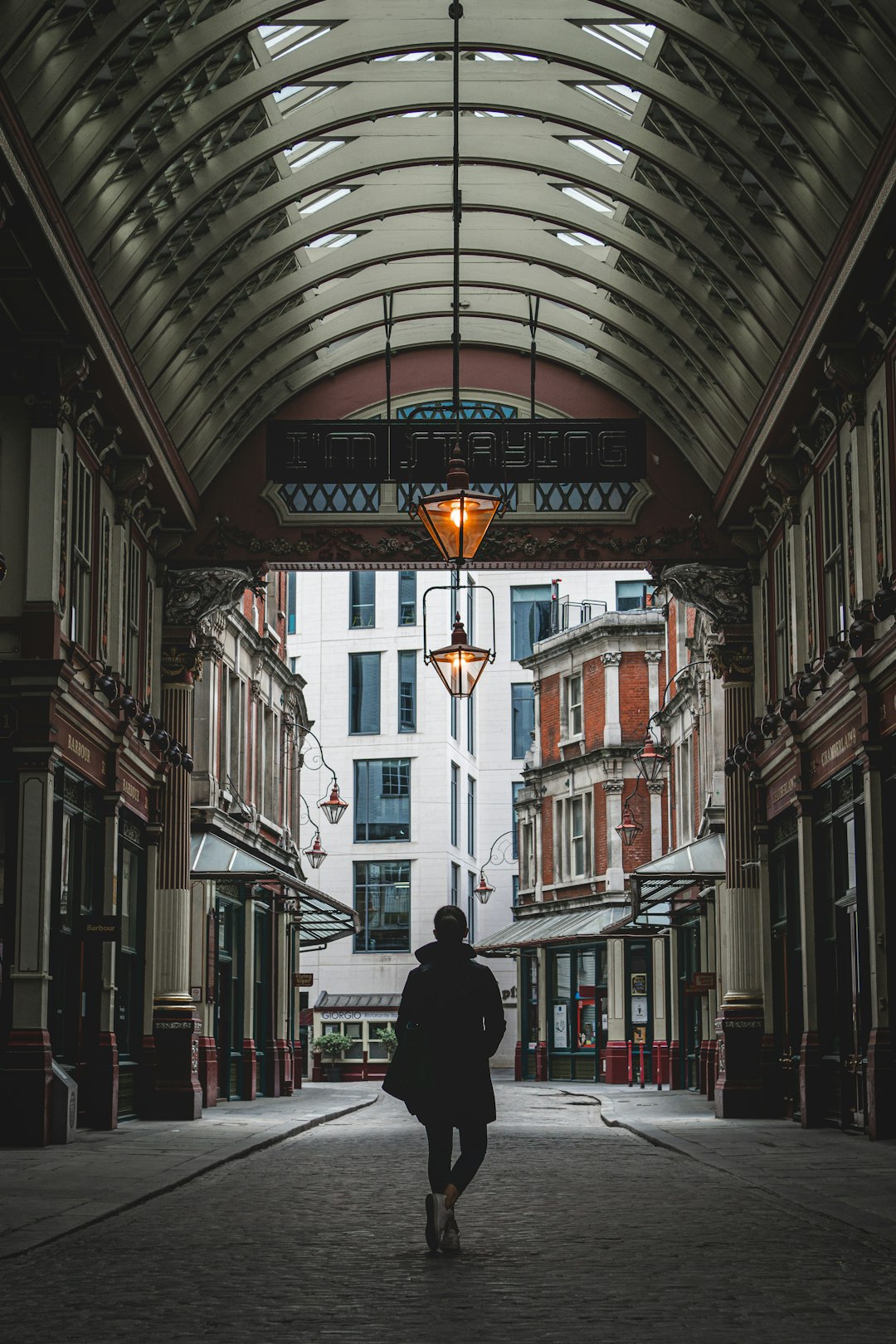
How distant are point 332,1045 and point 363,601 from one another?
1657 centimetres

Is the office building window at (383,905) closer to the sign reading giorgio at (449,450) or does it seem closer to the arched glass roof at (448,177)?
the arched glass roof at (448,177)

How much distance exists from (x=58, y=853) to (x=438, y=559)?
7150 millimetres

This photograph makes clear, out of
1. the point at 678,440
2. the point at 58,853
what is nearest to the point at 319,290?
the point at 678,440

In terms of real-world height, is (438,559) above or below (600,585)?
below

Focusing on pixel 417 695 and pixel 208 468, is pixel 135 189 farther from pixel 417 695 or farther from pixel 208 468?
pixel 417 695

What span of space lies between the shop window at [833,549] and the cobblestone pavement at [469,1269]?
289 inches

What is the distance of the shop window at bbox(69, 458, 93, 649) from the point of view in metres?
19.3

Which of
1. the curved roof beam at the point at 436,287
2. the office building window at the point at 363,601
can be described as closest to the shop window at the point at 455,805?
the office building window at the point at 363,601

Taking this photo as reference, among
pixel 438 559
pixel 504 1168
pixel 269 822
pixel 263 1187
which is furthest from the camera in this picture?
pixel 269 822

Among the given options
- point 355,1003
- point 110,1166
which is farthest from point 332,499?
Answer: point 355,1003

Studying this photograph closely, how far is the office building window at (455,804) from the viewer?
65375 millimetres

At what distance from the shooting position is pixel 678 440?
24562 millimetres

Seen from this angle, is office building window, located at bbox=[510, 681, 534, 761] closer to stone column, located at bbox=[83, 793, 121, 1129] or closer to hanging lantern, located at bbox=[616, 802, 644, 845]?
hanging lantern, located at bbox=[616, 802, 644, 845]

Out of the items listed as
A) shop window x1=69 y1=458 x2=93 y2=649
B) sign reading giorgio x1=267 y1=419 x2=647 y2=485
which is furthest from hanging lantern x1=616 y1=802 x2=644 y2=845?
shop window x1=69 y1=458 x2=93 y2=649
